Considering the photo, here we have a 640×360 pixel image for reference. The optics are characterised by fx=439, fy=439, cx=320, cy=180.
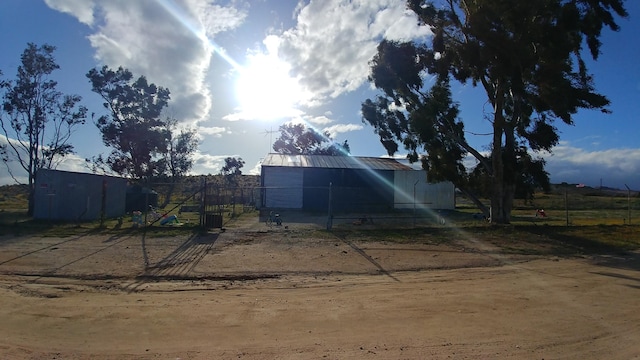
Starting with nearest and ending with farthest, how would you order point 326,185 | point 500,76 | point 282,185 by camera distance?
point 500,76 → point 282,185 → point 326,185

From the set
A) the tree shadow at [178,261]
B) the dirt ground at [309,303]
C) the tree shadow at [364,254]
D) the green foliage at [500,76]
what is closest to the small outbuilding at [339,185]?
the green foliage at [500,76]

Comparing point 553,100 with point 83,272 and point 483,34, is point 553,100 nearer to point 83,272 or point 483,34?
point 483,34

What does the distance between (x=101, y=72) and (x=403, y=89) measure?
28975 mm

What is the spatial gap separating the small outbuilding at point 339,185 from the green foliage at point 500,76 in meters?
8.98

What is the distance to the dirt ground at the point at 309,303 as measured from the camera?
5.75m

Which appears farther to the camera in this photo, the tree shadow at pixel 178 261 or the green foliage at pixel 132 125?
the green foliage at pixel 132 125

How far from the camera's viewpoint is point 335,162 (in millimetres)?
37969

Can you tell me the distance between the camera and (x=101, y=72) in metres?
38.9

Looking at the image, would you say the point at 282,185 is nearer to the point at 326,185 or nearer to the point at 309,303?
the point at 326,185

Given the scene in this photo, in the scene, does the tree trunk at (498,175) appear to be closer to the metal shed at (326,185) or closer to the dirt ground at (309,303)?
the dirt ground at (309,303)

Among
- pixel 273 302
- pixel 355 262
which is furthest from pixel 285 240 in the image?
pixel 273 302

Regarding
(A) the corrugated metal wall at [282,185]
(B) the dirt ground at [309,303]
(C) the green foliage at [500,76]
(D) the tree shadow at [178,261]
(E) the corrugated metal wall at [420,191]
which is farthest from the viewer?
(E) the corrugated metal wall at [420,191]

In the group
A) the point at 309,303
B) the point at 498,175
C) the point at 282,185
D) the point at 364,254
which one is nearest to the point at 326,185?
the point at 282,185

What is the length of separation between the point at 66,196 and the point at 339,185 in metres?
19.5
